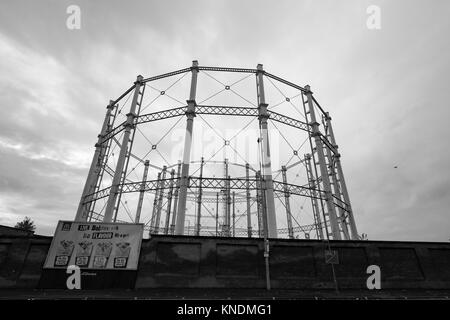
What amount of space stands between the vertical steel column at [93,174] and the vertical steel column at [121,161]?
134 inches

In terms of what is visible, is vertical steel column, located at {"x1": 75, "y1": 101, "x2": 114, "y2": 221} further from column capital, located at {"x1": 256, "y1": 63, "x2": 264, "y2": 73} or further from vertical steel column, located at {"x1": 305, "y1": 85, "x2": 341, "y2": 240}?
vertical steel column, located at {"x1": 305, "y1": 85, "x2": 341, "y2": 240}

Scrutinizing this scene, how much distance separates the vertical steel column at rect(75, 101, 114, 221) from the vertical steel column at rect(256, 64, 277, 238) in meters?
12.4

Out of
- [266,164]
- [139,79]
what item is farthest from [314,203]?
[139,79]

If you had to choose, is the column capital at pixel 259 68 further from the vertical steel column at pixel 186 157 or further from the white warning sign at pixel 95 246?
the white warning sign at pixel 95 246

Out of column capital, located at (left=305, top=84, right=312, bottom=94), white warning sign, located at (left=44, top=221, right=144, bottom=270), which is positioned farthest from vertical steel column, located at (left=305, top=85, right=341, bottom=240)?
white warning sign, located at (left=44, top=221, right=144, bottom=270)

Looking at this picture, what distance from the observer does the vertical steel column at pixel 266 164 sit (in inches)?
496

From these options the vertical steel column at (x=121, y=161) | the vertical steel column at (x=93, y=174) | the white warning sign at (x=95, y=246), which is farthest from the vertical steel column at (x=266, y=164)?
the vertical steel column at (x=93, y=174)

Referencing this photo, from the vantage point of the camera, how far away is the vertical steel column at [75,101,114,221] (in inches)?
619

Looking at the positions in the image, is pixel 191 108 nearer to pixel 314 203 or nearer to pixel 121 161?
pixel 121 161
